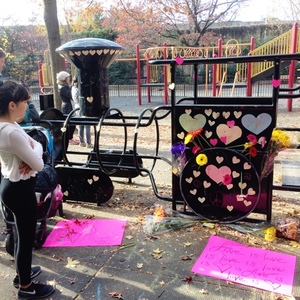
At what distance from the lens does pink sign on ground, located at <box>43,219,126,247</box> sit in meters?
3.39

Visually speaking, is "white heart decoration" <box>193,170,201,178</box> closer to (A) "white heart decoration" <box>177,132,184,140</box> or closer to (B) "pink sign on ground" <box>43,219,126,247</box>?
(A) "white heart decoration" <box>177,132,184,140</box>

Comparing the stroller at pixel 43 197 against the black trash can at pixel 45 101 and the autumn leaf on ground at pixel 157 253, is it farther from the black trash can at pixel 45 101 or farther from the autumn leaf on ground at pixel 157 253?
the black trash can at pixel 45 101

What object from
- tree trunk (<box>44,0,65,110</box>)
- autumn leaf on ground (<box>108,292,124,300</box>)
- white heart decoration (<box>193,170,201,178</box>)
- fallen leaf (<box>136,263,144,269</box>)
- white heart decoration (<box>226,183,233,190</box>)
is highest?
tree trunk (<box>44,0,65,110</box>)

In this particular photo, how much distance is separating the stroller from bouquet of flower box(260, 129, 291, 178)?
185 centimetres

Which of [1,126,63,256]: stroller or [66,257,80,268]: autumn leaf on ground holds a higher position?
[1,126,63,256]: stroller

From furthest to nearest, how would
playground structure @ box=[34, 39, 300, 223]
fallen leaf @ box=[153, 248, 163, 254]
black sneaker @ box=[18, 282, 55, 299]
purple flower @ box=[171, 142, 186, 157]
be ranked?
purple flower @ box=[171, 142, 186, 157] < playground structure @ box=[34, 39, 300, 223] < fallen leaf @ box=[153, 248, 163, 254] < black sneaker @ box=[18, 282, 55, 299]

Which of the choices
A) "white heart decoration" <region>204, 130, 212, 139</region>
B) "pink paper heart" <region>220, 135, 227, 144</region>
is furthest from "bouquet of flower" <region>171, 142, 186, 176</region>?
"pink paper heart" <region>220, 135, 227, 144</region>

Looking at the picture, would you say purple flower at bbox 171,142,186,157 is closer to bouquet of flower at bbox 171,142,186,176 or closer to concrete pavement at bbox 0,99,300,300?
bouquet of flower at bbox 171,142,186,176

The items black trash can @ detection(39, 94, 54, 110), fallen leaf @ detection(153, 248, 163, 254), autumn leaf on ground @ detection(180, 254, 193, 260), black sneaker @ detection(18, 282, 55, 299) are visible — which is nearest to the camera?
black sneaker @ detection(18, 282, 55, 299)

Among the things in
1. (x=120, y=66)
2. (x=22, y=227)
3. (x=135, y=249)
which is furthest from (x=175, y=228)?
(x=120, y=66)

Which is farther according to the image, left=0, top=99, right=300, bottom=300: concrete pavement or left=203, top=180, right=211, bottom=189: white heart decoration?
left=203, top=180, right=211, bottom=189: white heart decoration

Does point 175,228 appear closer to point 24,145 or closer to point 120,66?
point 24,145

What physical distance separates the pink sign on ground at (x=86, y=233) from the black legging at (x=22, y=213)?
0.83 meters

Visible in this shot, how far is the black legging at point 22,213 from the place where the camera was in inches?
95.2
